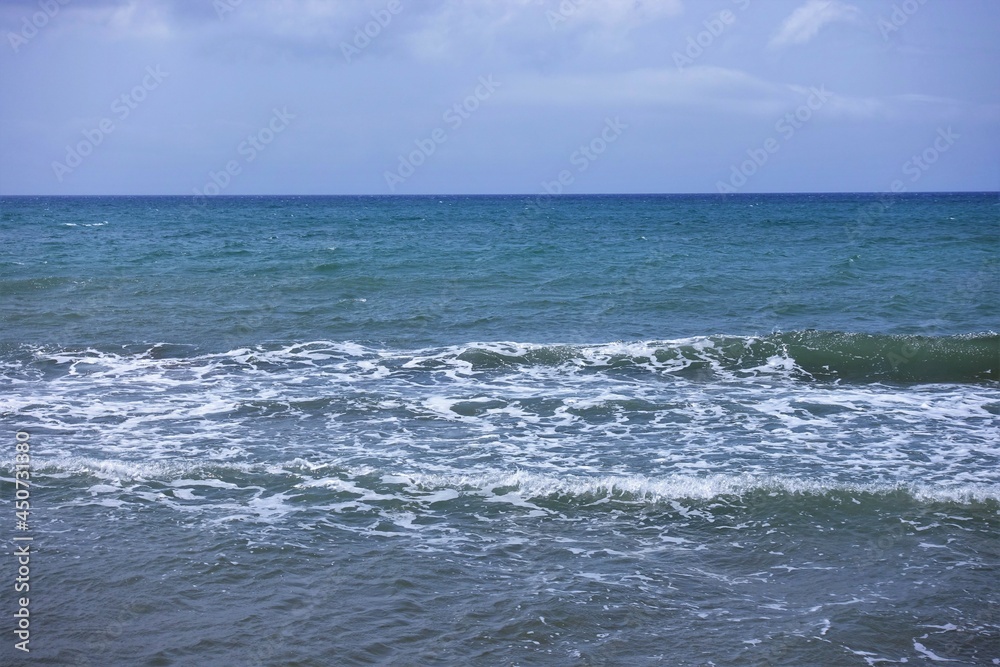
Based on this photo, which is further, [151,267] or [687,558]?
[151,267]

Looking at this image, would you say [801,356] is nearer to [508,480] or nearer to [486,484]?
[508,480]

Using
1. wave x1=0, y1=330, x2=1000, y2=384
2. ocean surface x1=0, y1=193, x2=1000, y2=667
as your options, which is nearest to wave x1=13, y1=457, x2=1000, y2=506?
ocean surface x1=0, y1=193, x2=1000, y2=667

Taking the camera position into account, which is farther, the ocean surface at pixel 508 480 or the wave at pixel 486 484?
the wave at pixel 486 484

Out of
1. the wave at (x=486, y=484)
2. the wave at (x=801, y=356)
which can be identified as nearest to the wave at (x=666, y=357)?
the wave at (x=801, y=356)

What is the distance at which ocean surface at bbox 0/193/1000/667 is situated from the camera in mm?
5770

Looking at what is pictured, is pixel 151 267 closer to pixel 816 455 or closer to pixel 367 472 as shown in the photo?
pixel 367 472

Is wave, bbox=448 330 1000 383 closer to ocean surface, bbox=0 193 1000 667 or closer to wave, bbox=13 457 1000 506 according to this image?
ocean surface, bbox=0 193 1000 667

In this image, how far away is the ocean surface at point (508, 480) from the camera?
5770 mm

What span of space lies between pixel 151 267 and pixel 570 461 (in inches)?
904

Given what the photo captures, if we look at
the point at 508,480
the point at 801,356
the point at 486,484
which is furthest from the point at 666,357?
the point at 486,484

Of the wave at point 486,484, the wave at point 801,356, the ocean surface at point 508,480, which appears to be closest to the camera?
the ocean surface at point 508,480

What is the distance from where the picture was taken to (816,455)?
948 centimetres

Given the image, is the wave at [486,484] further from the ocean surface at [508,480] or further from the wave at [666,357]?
the wave at [666,357]

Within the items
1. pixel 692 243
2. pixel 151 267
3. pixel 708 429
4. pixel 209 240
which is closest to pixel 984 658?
pixel 708 429
